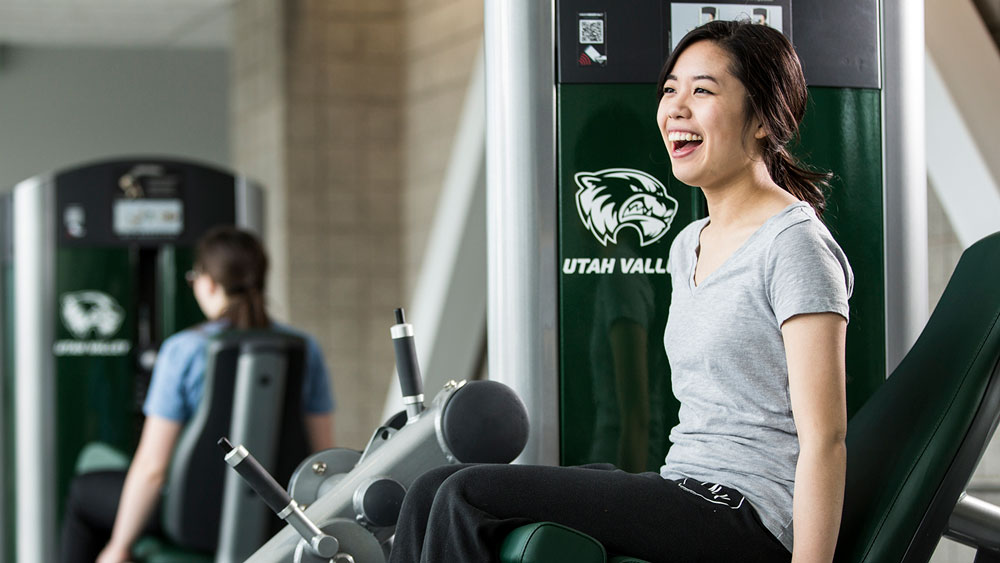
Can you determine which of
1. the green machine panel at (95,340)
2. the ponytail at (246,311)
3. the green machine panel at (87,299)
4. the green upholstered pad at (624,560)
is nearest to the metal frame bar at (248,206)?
the green machine panel at (87,299)

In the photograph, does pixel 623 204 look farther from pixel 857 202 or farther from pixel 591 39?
pixel 857 202

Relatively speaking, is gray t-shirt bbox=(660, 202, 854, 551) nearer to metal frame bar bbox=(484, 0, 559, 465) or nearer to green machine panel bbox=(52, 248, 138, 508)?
metal frame bar bbox=(484, 0, 559, 465)

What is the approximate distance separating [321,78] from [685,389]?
16.5 ft

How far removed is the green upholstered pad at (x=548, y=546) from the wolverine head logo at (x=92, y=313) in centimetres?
290

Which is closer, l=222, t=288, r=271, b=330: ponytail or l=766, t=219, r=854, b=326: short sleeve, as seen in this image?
l=766, t=219, r=854, b=326: short sleeve

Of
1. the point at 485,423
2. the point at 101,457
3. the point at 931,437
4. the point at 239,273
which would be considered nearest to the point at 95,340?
the point at 101,457

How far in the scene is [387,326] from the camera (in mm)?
6426

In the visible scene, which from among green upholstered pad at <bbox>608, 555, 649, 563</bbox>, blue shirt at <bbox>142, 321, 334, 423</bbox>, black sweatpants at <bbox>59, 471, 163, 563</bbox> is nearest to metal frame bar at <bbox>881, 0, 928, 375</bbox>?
green upholstered pad at <bbox>608, 555, 649, 563</bbox>

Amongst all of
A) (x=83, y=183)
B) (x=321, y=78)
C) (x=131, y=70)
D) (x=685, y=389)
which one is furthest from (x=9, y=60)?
(x=685, y=389)

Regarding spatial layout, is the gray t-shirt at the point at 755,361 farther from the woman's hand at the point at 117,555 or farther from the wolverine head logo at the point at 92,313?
the wolverine head logo at the point at 92,313

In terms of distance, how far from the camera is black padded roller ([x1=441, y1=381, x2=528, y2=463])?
1.67m

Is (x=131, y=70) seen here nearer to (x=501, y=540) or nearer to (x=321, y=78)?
(x=321, y=78)

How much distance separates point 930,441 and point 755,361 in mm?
244

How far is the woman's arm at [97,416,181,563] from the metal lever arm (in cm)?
138
